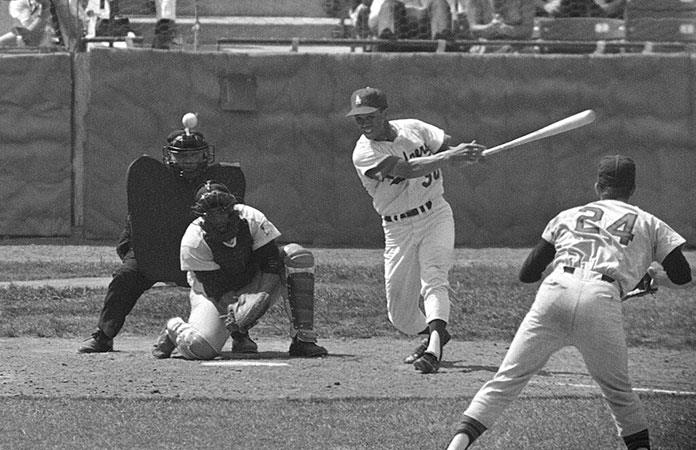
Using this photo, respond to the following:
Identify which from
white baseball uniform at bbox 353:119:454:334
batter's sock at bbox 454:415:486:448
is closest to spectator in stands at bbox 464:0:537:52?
white baseball uniform at bbox 353:119:454:334

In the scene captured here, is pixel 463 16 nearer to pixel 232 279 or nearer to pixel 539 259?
pixel 232 279

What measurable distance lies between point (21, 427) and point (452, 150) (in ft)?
10.2

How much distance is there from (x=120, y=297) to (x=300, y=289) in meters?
1.20

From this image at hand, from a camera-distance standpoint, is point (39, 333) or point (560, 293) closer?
point (560, 293)

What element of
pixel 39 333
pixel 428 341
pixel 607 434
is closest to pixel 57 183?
pixel 39 333

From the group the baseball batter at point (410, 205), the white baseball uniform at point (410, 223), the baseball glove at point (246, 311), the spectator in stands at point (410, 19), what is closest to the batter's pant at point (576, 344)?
the baseball batter at point (410, 205)

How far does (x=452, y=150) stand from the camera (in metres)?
8.38

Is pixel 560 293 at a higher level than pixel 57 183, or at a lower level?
higher

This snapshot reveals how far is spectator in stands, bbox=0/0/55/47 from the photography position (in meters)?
15.1

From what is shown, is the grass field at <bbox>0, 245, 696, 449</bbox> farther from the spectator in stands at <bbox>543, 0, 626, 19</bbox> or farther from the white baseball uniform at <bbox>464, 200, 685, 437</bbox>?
the spectator in stands at <bbox>543, 0, 626, 19</bbox>

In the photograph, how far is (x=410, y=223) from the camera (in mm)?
8680

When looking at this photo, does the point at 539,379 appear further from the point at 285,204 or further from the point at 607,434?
the point at 285,204

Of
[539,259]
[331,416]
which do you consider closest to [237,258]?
[331,416]

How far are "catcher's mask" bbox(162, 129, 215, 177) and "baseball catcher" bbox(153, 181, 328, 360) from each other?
1.45ft
